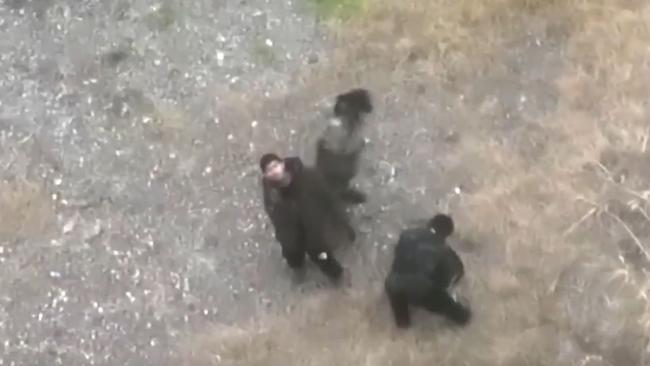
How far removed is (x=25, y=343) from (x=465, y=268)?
150cm

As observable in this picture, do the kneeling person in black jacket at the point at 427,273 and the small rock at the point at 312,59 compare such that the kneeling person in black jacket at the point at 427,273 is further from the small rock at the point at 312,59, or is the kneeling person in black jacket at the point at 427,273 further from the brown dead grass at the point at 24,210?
the brown dead grass at the point at 24,210

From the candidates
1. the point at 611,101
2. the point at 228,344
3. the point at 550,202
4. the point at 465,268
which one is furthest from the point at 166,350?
the point at 611,101

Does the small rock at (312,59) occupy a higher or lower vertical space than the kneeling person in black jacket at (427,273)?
higher

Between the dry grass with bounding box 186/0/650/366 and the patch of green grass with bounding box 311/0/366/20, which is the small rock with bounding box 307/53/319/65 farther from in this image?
the patch of green grass with bounding box 311/0/366/20

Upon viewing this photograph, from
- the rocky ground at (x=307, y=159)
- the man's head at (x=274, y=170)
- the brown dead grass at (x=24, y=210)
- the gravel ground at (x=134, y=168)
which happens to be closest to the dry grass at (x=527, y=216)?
the rocky ground at (x=307, y=159)

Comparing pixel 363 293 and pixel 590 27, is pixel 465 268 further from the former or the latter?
pixel 590 27

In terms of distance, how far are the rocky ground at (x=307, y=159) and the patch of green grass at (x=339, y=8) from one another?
6cm

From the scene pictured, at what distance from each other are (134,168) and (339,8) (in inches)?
44.5

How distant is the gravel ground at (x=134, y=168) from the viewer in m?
3.85

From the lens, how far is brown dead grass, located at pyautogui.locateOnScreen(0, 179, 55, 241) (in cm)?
405

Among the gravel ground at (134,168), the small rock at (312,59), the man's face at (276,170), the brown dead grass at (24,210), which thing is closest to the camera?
the man's face at (276,170)

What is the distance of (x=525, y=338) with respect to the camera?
365 cm

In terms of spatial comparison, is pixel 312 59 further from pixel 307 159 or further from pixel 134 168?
pixel 134 168

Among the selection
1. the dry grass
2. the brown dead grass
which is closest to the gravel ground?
the brown dead grass
